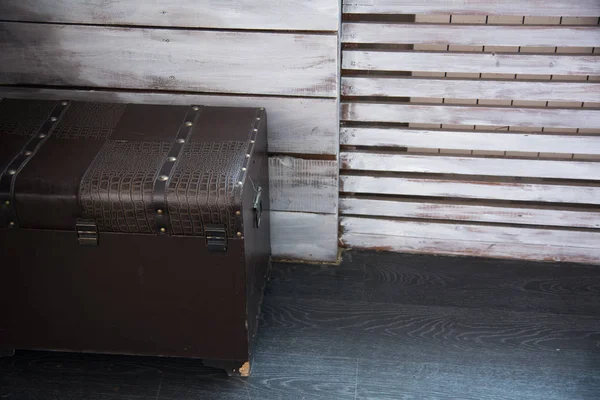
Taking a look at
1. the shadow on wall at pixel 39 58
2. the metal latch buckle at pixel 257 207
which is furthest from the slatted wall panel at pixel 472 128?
the shadow on wall at pixel 39 58

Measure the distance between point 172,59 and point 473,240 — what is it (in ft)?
4.49

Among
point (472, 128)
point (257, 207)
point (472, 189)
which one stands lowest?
point (472, 189)

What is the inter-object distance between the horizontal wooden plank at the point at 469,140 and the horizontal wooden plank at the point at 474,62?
242 mm

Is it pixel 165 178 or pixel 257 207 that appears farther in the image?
pixel 257 207

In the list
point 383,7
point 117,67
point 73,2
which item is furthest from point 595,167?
point 73,2

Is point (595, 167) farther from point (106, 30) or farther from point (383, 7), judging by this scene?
point (106, 30)

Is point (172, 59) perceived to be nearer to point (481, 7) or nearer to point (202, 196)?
point (202, 196)

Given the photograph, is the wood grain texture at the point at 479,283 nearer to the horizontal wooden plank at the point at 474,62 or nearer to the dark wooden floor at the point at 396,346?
the dark wooden floor at the point at 396,346

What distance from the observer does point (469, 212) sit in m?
2.82

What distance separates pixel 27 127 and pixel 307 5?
3.26 ft

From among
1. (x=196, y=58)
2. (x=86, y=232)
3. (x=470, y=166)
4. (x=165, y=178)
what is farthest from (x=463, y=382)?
(x=196, y=58)

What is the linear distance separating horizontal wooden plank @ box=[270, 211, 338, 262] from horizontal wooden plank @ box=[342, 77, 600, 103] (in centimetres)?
52

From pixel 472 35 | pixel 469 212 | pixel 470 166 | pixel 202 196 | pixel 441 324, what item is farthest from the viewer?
pixel 469 212

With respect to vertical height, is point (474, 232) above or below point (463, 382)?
above
